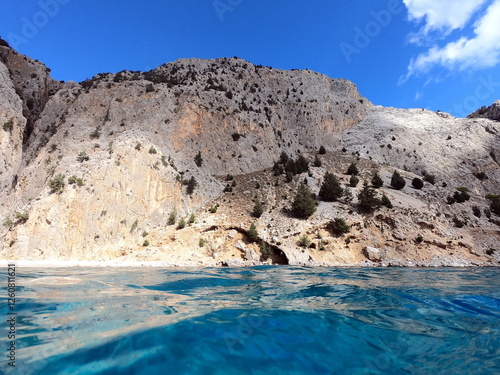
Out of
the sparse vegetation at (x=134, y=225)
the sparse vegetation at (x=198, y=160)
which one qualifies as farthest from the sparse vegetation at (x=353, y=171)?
the sparse vegetation at (x=134, y=225)

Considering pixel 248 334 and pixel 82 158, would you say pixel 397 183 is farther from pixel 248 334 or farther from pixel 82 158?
pixel 82 158

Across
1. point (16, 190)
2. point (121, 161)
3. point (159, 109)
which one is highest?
point (159, 109)

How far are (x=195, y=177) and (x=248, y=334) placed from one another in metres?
29.0

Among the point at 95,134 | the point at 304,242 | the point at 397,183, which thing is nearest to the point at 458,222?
the point at 397,183

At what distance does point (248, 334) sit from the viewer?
13.6 ft

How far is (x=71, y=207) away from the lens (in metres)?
22.8

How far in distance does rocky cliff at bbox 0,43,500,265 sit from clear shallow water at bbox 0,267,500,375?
47.6 feet

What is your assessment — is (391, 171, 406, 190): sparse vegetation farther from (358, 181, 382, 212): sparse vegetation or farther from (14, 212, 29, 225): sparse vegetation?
A: (14, 212, 29, 225): sparse vegetation

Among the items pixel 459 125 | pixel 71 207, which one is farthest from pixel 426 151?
pixel 71 207

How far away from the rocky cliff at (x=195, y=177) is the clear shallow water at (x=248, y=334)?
47.6 feet

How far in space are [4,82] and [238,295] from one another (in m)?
41.8

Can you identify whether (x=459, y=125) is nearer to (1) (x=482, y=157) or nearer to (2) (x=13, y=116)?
(1) (x=482, y=157)

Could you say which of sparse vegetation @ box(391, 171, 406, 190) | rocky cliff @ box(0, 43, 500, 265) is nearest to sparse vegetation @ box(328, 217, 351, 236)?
rocky cliff @ box(0, 43, 500, 265)

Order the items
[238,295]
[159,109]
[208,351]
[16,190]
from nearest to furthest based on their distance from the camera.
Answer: [208,351] → [238,295] → [16,190] → [159,109]
